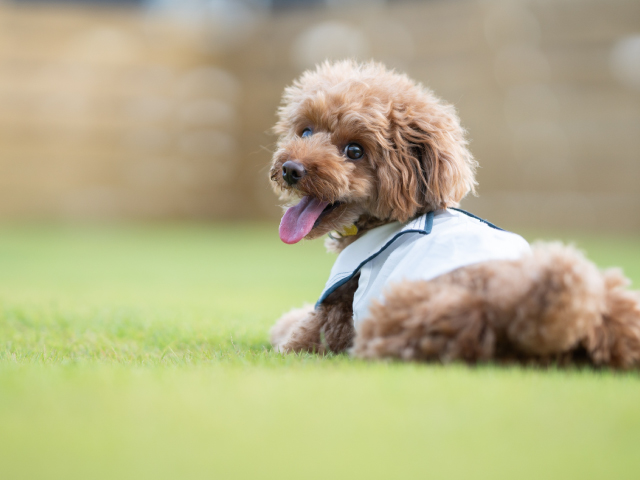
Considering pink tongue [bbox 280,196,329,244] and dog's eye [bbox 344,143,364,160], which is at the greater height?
dog's eye [bbox 344,143,364,160]

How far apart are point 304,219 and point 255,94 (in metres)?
11.5

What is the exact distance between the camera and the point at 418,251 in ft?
7.07

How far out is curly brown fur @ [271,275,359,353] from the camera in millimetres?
2422

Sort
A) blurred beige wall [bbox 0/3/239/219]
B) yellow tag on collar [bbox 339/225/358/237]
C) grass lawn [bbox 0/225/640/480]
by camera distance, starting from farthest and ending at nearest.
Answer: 1. blurred beige wall [bbox 0/3/239/219]
2. yellow tag on collar [bbox 339/225/358/237]
3. grass lawn [bbox 0/225/640/480]

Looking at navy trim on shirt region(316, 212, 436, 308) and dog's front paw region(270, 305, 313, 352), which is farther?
dog's front paw region(270, 305, 313, 352)

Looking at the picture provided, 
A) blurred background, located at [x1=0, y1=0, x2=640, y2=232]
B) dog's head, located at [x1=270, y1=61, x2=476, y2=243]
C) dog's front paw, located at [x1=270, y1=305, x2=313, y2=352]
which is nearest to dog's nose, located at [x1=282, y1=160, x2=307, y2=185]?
dog's head, located at [x1=270, y1=61, x2=476, y2=243]

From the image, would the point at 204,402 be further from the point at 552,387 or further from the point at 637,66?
the point at 637,66

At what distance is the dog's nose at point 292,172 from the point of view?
2410 mm

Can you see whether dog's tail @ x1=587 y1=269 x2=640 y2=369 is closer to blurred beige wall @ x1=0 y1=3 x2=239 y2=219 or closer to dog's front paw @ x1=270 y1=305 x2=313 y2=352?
dog's front paw @ x1=270 y1=305 x2=313 y2=352

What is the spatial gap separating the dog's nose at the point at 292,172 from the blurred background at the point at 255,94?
8.83 meters

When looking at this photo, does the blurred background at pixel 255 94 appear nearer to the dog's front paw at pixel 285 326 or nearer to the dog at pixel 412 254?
the dog's front paw at pixel 285 326

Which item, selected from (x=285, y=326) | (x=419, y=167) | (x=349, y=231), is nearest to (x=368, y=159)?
(x=419, y=167)

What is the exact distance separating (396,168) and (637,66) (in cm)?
960

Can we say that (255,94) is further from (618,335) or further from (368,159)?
(618,335)
